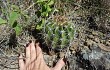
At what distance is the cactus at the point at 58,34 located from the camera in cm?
238

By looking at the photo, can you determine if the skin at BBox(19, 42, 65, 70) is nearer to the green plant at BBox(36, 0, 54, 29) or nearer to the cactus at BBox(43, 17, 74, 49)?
the cactus at BBox(43, 17, 74, 49)

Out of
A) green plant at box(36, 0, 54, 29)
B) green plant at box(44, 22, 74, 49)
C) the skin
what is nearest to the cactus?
green plant at box(44, 22, 74, 49)

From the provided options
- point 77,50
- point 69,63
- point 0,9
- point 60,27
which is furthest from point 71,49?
point 0,9

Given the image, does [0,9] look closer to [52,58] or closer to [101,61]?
[52,58]

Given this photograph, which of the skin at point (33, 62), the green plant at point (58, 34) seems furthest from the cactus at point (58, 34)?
the skin at point (33, 62)

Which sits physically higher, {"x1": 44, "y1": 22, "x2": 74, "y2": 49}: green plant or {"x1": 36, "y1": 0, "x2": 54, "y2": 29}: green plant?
{"x1": 36, "y1": 0, "x2": 54, "y2": 29}: green plant

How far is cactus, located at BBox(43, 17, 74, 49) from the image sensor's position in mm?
2382

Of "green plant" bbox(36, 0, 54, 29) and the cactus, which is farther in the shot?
"green plant" bbox(36, 0, 54, 29)

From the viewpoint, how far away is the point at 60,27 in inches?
93.0

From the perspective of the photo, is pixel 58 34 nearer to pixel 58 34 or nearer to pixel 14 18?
pixel 58 34

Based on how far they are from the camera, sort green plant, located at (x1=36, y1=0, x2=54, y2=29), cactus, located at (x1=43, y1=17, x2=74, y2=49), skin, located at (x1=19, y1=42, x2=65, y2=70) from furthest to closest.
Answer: green plant, located at (x1=36, y1=0, x2=54, y2=29) → cactus, located at (x1=43, y1=17, x2=74, y2=49) → skin, located at (x1=19, y1=42, x2=65, y2=70)

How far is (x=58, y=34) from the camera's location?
242 cm

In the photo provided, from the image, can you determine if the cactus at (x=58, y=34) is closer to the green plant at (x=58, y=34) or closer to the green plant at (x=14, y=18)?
the green plant at (x=58, y=34)

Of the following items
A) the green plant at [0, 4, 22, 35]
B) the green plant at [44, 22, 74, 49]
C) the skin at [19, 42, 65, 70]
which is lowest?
the skin at [19, 42, 65, 70]
